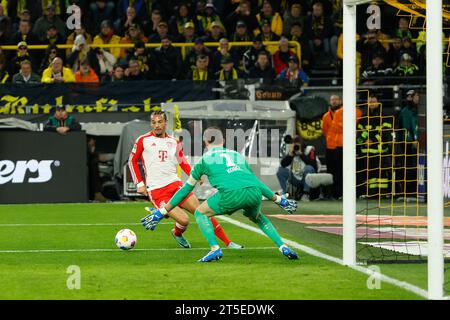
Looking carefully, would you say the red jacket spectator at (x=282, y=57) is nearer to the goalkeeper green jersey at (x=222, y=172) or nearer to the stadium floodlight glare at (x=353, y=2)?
the goalkeeper green jersey at (x=222, y=172)

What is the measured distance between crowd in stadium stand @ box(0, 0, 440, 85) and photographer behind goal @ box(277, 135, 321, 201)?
223cm

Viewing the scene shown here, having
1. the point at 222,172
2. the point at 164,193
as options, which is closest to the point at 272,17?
the point at 164,193

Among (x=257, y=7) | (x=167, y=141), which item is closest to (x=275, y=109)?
(x=257, y=7)

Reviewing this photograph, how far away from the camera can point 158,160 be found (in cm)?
1623

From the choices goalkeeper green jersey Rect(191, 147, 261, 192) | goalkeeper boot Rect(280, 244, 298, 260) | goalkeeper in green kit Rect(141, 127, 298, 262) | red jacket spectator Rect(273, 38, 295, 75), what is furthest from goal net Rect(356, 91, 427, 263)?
red jacket spectator Rect(273, 38, 295, 75)

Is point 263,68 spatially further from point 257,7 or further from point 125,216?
point 125,216

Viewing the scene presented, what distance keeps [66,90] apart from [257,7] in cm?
680

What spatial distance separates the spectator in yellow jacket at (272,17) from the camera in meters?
30.1

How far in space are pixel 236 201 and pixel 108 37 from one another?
16.0m

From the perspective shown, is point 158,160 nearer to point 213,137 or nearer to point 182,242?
point 182,242

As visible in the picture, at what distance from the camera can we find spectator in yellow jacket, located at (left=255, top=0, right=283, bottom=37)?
30.1 metres

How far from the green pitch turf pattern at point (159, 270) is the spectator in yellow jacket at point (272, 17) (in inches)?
464

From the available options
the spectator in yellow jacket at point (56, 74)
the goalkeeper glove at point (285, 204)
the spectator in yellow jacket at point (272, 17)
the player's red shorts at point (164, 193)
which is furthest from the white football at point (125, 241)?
the spectator in yellow jacket at point (272, 17)

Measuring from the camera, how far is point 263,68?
2739cm
